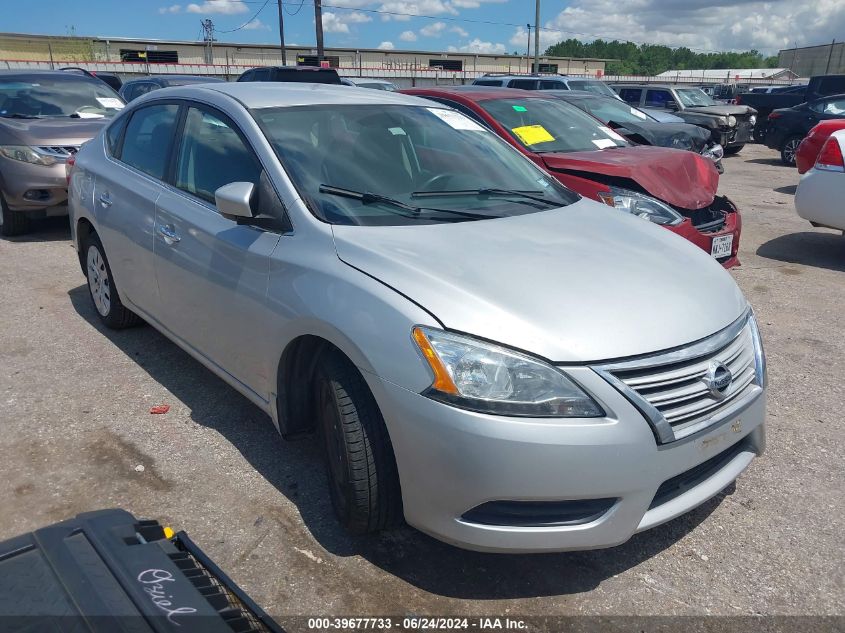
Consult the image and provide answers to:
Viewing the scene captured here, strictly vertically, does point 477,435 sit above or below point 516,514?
above

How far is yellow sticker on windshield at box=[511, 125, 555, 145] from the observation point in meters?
6.21

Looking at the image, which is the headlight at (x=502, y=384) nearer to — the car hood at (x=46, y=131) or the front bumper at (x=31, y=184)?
the front bumper at (x=31, y=184)

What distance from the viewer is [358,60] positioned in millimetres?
50875

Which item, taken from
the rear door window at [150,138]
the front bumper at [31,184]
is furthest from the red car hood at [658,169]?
the front bumper at [31,184]

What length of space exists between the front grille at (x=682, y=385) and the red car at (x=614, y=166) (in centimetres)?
282

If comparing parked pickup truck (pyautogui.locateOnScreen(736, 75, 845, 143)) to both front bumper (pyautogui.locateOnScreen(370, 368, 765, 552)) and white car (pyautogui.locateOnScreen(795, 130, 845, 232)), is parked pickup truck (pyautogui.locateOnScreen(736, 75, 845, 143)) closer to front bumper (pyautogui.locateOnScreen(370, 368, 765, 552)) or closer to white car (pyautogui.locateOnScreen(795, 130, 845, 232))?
white car (pyautogui.locateOnScreen(795, 130, 845, 232))

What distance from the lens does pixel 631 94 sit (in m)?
17.9

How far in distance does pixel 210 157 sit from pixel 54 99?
245 inches

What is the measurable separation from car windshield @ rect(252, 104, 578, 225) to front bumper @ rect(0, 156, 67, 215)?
5.07 meters

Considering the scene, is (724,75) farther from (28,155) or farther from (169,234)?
(169,234)

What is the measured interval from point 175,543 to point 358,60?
5266 cm

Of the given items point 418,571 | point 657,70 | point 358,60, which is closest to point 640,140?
point 418,571

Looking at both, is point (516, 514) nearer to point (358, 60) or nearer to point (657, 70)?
point (358, 60)

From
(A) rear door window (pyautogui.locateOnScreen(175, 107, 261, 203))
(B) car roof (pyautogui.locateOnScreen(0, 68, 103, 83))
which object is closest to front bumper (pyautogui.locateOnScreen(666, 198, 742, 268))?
(A) rear door window (pyautogui.locateOnScreen(175, 107, 261, 203))
